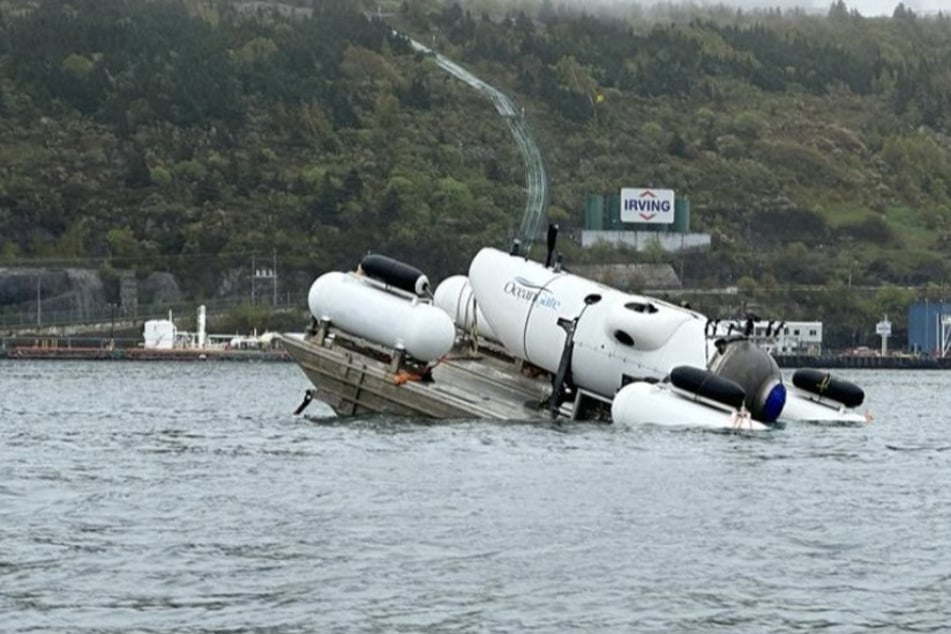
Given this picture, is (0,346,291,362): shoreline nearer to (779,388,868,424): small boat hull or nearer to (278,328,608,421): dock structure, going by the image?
(278,328,608,421): dock structure

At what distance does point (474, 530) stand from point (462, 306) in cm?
2584

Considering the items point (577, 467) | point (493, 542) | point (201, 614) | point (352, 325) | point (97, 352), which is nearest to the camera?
point (201, 614)

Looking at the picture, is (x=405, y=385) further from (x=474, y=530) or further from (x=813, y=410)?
(x=474, y=530)

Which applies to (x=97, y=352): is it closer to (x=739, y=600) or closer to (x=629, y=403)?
(x=629, y=403)

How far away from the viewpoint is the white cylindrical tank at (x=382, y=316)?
6066cm

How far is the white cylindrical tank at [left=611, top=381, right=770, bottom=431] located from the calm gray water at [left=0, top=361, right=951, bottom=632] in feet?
1.60

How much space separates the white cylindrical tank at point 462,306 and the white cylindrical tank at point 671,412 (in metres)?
8.08

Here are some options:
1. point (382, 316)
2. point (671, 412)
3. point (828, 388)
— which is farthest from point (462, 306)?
point (671, 412)

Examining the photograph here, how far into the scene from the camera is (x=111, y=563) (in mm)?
38031

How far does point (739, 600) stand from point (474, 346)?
103 ft

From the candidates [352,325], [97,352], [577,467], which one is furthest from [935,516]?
[97,352]

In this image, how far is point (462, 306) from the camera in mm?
67562

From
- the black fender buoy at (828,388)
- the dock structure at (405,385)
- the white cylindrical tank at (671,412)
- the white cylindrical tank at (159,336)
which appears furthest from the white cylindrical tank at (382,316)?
the white cylindrical tank at (159,336)

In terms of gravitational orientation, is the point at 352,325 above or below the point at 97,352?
above
